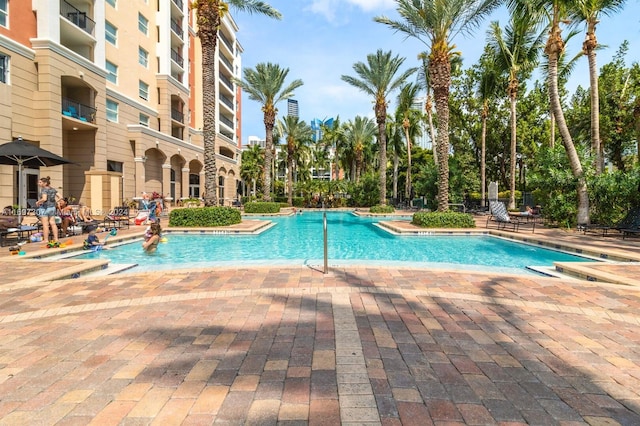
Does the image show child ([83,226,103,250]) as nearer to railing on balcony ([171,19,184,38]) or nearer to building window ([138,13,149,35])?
building window ([138,13,149,35])

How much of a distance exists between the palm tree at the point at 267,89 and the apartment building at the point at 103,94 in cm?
832

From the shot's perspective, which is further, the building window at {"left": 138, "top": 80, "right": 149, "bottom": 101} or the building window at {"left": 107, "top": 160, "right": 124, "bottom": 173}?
the building window at {"left": 138, "top": 80, "right": 149, "bottom": 101}

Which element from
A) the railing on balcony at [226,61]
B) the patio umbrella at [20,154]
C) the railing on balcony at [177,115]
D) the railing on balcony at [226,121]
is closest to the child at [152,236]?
the patio umbrella at [20,154]

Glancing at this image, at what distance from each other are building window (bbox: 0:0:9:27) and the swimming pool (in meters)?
13.8

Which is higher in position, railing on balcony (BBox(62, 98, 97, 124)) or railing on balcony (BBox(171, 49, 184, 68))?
railing on balcony (BBox(171, 49, 184, 68))

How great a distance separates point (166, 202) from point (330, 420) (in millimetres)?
29715

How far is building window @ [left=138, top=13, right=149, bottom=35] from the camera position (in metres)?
28.9

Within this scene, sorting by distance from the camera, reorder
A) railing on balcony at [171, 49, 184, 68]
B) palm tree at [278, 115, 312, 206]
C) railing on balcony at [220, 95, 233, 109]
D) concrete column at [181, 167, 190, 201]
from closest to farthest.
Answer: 1. railing on balcony at [171, 49, 184, 68]
2. concrete column at [181, 167, 190, 201]
3. palm tree at [278, 115, 312, 206]
4. railing on balcony at [220, 95, 233, 109]

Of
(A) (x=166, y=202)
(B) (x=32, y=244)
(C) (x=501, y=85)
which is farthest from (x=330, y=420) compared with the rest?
(C) (x=501, y=85)

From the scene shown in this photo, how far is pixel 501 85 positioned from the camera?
28984 mm

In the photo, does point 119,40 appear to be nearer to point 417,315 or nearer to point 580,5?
point 580,5

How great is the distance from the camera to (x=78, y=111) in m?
21.5

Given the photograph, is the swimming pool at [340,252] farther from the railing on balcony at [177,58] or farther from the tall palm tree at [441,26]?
the railing on balcony at [177,58]

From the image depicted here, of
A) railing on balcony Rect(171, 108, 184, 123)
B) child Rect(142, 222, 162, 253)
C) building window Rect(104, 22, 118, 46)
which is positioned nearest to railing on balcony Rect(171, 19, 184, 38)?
railing on balcony Rect(171, 108, 184, 123)
